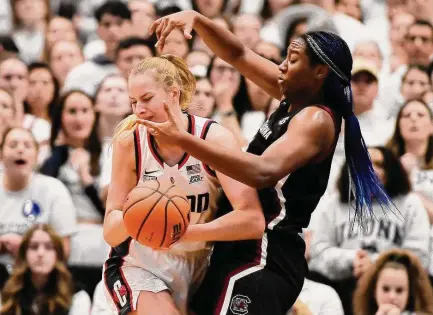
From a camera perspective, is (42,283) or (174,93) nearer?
(174,93)

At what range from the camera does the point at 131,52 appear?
28.0ft

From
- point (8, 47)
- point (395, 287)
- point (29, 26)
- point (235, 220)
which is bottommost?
point (395, 287)

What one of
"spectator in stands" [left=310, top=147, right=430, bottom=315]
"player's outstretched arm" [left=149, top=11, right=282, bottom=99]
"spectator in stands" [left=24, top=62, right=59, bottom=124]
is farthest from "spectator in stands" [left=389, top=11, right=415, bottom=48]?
"player's outstretched arm" [left=149, top=11, right=282, bottom=99]

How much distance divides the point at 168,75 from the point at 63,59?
16.1ft

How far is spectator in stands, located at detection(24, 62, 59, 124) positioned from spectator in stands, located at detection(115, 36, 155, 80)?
22.3 inches

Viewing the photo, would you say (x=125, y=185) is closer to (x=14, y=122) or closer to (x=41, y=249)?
(x=41, y=249)

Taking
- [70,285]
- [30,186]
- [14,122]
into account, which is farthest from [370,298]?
[14,122]

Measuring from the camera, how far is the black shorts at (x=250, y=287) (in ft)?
14.5

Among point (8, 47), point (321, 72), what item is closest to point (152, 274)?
point (321, 72)

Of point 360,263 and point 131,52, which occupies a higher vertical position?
point 131,52

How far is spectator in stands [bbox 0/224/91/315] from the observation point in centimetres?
662

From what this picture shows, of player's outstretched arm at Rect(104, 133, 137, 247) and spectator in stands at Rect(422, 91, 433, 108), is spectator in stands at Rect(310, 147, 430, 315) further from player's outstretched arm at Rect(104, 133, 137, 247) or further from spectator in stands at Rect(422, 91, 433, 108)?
player's outstretched arm at Rect(104, 133, 137, 247)

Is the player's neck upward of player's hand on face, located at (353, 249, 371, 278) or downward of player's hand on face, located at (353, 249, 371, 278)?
upward

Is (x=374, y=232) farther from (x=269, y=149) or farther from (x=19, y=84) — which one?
(x=19, y=84)
